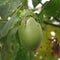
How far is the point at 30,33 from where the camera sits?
1.21 m

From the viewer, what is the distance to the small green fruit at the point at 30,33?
1186 mm

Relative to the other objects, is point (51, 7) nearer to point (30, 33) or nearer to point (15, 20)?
point (15, 20)

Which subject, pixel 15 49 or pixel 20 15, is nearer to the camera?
pixel 20 15

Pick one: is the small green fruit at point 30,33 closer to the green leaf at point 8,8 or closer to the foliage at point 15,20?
the foliage at point 15,20

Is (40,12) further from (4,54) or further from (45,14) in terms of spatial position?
(4,54)

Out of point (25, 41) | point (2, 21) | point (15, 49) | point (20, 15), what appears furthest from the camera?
point (15, 49)

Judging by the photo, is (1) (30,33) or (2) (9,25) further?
(2) (9,25)

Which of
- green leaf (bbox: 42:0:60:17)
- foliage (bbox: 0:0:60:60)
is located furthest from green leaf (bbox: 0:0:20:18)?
green leaf (bbox: 42:0:60:17)

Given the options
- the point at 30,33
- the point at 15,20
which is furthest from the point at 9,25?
the point at 30,33

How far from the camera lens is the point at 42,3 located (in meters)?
1.44

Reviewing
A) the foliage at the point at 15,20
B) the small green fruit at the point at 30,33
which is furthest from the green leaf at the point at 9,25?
the small green fruit at the point at 30,33

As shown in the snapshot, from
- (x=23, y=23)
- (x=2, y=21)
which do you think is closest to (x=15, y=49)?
(x=2, y=21)

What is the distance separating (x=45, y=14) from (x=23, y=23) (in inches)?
11.6

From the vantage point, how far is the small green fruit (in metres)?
1.19
